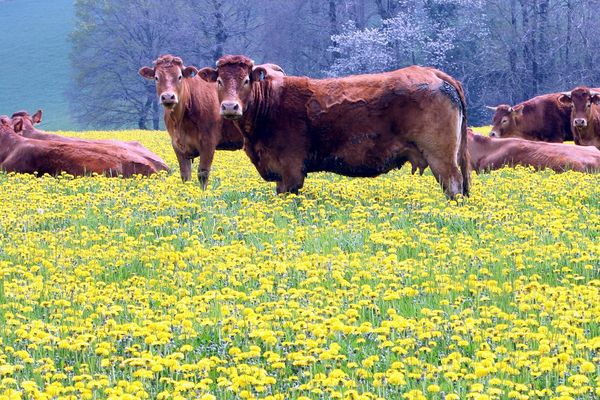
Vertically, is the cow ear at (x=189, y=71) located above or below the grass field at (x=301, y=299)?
above

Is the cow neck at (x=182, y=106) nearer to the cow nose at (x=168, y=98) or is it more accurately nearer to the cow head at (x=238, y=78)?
the cow nose at (x=168, y=98)

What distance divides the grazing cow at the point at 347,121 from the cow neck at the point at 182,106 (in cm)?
161

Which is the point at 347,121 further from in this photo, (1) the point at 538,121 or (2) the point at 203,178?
(1) the point at 538,121

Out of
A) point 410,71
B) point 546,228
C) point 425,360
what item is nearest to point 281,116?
point 410,71

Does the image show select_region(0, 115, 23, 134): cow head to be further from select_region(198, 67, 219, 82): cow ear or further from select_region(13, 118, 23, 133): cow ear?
select_region(198, 67, 219, 82): cow ear

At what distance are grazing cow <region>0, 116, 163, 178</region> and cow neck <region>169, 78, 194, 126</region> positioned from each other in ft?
5.44

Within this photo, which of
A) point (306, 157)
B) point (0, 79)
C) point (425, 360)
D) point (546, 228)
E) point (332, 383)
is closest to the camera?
point (332, 383)

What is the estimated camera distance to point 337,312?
6137mm

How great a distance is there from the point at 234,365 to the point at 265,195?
711cm

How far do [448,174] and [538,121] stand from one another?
500 inches

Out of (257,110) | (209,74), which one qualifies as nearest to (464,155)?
(257,110)

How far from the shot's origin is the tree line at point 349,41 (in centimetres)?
4938

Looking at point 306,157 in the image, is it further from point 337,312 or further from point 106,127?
point 106,127

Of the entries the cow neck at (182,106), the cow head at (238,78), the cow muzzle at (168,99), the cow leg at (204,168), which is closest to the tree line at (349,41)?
the cow neck at (182,106)
